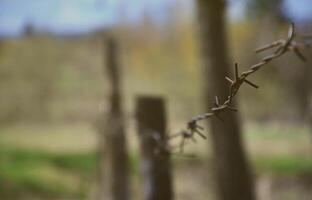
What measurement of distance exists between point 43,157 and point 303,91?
4.83 meters

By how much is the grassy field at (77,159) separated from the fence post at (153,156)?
584 centimetres

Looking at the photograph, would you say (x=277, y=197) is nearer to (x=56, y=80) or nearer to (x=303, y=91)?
(x=303, y=91)

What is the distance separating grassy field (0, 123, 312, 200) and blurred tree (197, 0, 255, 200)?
303 cm

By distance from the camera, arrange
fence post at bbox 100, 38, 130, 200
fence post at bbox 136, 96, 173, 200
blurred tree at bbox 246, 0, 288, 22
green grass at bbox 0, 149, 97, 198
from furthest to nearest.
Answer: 1. green grass at bbox 0, 149, 97, 198
2. blurred tree at bbox 246, 0, 288, 22
3. fence post at bbox 100, 38, 130, 200
4. fence post at bbox 136, 96, 173, 200

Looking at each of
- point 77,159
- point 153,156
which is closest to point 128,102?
point 77,159

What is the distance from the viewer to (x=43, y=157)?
39.1 feet

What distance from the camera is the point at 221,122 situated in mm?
5887

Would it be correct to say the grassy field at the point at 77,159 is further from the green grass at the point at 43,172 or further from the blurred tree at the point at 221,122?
the blurred tree at the point at 221,122

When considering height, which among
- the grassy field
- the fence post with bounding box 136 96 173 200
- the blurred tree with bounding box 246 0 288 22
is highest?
the blurred tree with bounding box 246 0 288 22

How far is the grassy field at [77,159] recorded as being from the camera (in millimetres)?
9906

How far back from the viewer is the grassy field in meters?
9.91

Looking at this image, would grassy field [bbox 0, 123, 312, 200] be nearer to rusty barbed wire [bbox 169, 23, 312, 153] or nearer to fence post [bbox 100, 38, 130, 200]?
fence post [bbox 100, 38, 130, 200]

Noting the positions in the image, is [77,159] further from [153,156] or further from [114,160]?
[153,156]

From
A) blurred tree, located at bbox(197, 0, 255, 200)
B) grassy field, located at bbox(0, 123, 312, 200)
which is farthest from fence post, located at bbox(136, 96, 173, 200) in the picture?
grassy field, located at bbox(0, 123, 312, 200)
